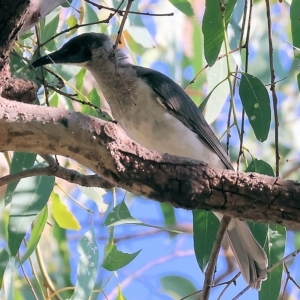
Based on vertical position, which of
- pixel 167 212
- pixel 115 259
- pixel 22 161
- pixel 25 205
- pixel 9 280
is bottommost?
pixel 9 280

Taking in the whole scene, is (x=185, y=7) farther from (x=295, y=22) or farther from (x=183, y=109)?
(x=295, y=22)

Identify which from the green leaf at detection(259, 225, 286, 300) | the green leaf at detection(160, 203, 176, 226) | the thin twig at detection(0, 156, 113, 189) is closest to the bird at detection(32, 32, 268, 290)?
the green leaf at detection(259, 225, 286, 300)

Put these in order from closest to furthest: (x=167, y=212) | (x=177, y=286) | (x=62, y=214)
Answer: (x=62, y=214), (x=167, y=212), (x=177, y=286)

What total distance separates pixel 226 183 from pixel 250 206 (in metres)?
0.07

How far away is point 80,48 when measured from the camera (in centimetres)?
224

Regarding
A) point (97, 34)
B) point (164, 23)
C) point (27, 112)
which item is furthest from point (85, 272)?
point (164, 23)

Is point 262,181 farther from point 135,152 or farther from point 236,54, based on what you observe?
point 236,54

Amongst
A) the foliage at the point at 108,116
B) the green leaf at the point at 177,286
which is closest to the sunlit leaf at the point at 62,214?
the foliage at the point at 108,116

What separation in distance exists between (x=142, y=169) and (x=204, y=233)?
0.60 metres

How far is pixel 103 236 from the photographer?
472cm

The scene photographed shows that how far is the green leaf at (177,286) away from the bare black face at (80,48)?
4.21ft

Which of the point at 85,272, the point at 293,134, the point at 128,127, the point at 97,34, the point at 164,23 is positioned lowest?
the point at 85,272

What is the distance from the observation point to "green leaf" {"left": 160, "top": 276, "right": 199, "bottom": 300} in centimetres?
304

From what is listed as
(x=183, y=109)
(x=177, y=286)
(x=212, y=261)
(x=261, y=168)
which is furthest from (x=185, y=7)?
(x=177, y=286)
